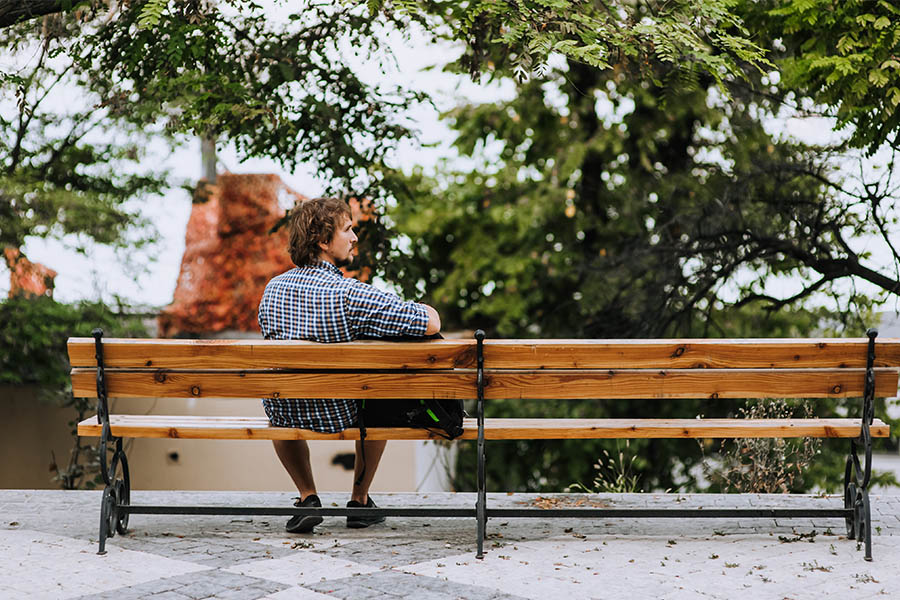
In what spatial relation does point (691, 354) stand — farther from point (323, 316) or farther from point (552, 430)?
point (323, 316)

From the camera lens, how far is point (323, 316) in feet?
16.1

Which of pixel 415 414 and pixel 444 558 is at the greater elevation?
pixel 415 414

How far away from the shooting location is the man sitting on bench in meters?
4.80

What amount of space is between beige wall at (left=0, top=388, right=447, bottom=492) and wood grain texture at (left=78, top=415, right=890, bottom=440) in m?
5.77

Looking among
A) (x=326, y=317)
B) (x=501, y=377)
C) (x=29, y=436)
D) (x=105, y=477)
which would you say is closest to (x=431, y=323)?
(x=501, y=377)

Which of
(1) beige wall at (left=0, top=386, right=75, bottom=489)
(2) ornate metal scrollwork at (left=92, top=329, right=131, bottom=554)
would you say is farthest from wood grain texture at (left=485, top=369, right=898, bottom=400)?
(1) beige wall at (left=0, top=386, right=75, bottom=489)

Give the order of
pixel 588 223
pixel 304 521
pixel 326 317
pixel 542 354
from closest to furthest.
→ pixel 542 354 → pixel 326 317 → pixel 304 521 → pixel 588 223

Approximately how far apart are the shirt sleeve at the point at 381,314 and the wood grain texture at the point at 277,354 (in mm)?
108

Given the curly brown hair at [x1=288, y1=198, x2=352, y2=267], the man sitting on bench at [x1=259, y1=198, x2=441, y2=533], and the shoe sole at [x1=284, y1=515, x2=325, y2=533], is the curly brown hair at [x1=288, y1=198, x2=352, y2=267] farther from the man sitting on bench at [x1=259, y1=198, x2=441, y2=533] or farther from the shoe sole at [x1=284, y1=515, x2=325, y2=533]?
the shoe sole at [x1=284, y1=515, x2=325, y2=533]

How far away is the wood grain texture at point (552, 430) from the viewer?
187 inches

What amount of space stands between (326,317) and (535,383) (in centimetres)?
105

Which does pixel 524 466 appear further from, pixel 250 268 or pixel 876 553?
pixel 876 553

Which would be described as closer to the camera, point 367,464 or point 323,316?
point 323,316

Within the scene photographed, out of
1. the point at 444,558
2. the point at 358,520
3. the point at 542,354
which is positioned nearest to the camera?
the point at 444,558
